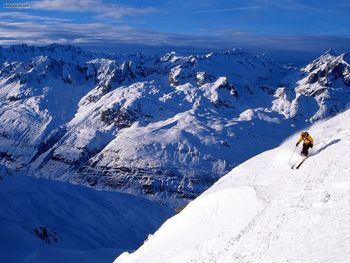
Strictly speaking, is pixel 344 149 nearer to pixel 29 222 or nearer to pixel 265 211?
pixel 265 211

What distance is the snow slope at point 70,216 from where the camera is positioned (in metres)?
109

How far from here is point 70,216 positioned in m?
145

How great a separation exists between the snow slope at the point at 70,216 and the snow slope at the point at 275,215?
58.9 metres

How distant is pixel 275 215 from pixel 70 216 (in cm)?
12694

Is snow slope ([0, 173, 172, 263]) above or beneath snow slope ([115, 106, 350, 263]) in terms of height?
beneath

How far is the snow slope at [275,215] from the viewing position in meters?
20.6

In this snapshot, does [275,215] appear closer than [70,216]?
Yes

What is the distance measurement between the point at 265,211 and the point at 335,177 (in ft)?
14.0

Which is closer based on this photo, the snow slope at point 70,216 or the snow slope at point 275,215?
the snow slope at point 275,215

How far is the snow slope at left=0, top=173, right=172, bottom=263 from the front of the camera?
356ft

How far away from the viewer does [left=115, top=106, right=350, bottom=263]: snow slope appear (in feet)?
67.5

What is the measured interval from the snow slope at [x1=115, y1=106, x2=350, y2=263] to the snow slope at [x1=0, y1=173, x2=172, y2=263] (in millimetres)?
58876

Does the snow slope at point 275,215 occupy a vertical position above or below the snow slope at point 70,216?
above

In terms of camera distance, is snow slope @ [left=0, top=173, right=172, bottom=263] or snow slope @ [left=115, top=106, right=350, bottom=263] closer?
snow slope @ [left=115, top=106, right=350, bottom=263]
